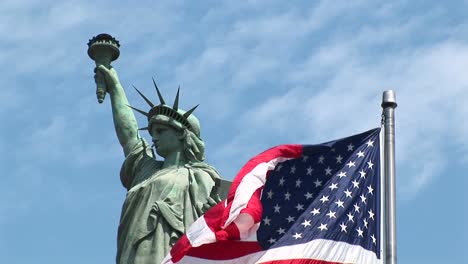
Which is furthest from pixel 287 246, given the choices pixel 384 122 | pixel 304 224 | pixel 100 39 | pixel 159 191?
pixel 100 39

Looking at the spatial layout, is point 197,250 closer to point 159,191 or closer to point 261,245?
point 261,245

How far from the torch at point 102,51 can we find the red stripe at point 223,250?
643cm

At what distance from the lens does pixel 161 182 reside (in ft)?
82.9

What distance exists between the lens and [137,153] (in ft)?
86.2

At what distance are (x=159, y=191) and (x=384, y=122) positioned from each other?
5704mm

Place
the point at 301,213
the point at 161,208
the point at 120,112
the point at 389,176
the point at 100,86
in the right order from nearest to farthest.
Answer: the point at 389,176, the point at 301,213, the point at 161,208, the point at 120,112, the point at 100,86

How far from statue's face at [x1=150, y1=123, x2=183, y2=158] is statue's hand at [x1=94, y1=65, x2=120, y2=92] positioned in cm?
156

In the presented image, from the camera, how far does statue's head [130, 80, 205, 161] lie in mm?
25719

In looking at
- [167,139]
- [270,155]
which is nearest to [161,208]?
[167,139]

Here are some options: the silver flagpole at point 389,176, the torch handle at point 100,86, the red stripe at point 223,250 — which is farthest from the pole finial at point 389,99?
the torch handle at point 100,86

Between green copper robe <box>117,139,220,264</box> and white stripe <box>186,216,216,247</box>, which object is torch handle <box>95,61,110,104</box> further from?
white stripe <box>186,216,216,247</box>

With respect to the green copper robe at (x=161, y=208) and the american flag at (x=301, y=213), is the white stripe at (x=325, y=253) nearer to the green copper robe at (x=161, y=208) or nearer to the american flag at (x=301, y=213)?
the american flag at (x=301, y=213)

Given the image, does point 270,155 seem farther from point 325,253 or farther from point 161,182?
point 161,182

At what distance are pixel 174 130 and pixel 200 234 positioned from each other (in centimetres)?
484
